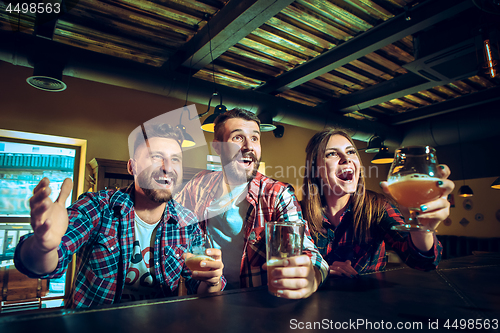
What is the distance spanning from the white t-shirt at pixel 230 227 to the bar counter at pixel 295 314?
0.57 metres

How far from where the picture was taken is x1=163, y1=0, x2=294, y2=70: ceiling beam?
108 inches

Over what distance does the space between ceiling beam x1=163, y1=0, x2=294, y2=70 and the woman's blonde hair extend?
1.66 meters

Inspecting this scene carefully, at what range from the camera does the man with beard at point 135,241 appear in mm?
1071

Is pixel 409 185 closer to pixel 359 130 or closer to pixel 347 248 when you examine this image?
pixel 347 248

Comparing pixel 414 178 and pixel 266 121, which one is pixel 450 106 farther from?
pixel 414 178

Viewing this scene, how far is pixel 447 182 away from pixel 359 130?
5006 millimetres

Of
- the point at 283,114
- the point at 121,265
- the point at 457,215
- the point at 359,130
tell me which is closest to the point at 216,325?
the point at 121,265

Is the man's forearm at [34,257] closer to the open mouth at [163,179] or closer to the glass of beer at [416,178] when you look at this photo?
the open mouth at [163,179]

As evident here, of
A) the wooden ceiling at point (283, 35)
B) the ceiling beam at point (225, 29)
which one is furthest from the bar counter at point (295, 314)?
the ceiling beam at point (225, 29)

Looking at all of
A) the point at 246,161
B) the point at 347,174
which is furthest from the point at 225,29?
the point at 347,174

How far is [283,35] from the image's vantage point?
3.60m

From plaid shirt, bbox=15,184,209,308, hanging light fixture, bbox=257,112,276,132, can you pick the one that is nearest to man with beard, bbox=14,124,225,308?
plaid shirt, bbox=15,184,209,308

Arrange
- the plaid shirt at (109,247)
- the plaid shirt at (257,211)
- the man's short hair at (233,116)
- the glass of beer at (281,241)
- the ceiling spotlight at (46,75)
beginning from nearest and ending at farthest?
the glass of beer at (281,241)
the plaid shirt at (109,247)
the plaid shirt at (257,211)
the man's short hair at (233,116)
the ceiling spotlight at (46,75)

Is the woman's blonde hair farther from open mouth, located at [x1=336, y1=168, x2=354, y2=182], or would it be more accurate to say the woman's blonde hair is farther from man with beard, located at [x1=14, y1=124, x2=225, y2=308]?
man with beard, located at [x1=14, y1=124, x2=225, y2=308]
